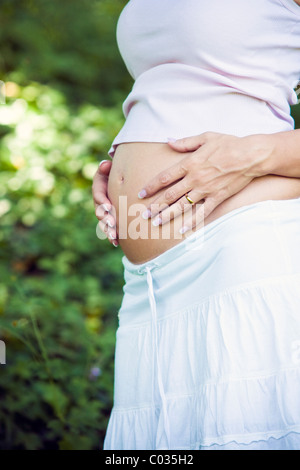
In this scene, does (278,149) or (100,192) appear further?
(100,192)

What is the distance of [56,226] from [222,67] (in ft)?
8.20

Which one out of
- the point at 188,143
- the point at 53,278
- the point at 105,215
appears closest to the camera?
the point at 188,143

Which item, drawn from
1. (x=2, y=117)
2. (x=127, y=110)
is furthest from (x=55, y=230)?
(x=127, y=110)

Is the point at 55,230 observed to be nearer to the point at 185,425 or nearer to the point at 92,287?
the point at 92,287

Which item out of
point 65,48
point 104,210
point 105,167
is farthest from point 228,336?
point 65,48

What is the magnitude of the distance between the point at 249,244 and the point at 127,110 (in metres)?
0.63

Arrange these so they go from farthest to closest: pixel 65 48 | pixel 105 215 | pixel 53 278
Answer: pixel 65 48, pixel 53 278, pixel 105 215

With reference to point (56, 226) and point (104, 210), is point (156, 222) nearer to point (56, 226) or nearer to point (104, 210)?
point (104, 210)

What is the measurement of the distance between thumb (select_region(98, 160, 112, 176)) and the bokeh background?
2.00 ft

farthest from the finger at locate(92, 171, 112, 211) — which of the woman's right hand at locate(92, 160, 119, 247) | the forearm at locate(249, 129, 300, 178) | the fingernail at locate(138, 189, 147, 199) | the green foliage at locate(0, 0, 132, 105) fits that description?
the green foliage at locate(0, 0, 132, 105)

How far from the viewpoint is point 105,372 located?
2.59 meters

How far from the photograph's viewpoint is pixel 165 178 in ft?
4.11

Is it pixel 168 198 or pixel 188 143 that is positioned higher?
pixel 188 143

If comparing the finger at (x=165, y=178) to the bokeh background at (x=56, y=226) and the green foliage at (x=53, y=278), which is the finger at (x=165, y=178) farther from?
the green foliage at (x=53, y=278)
